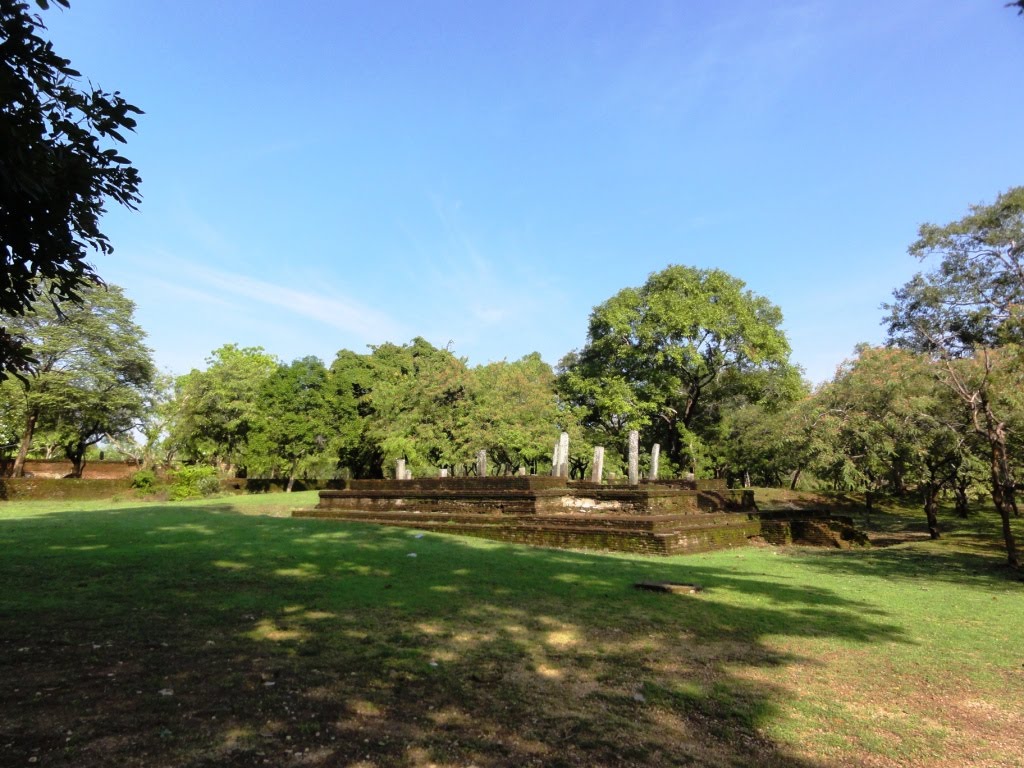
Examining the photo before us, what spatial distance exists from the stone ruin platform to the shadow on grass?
4.51 metres

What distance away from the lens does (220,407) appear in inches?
1458

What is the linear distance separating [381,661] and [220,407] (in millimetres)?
36759

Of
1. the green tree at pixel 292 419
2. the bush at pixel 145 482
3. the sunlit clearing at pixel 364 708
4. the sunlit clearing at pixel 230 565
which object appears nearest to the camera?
the sunlit clearing at pixel 364 708

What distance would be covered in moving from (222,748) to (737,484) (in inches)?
1793

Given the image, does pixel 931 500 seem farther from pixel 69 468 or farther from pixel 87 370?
pixel 69 468

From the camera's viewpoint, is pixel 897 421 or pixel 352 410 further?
pixel 352 410

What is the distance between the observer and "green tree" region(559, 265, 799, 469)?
29141 mm

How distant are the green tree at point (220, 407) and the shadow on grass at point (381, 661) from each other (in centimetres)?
3067

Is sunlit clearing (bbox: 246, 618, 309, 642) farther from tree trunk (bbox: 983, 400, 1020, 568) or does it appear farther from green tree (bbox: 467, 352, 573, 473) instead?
green tree (bbox: 467, 352, 573, 473)

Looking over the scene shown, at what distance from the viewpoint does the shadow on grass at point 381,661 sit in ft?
9.95

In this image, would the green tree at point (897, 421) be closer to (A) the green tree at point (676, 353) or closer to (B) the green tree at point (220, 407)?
(A) the green tree at point (676, 353)

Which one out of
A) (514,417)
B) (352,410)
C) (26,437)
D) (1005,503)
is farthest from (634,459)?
(26,437)

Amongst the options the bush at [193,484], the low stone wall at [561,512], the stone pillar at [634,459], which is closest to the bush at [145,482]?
the bush at [193,484]

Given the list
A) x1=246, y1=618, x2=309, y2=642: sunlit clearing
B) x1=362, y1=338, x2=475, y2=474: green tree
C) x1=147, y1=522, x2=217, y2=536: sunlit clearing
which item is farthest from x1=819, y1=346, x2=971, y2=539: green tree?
x1=362, y1=338, x2=475, y2=474: green tree
